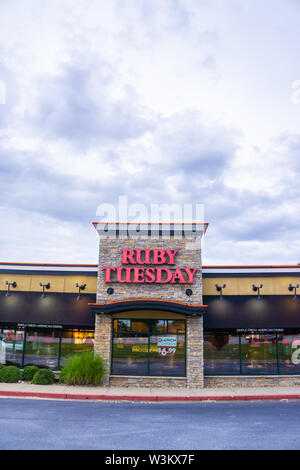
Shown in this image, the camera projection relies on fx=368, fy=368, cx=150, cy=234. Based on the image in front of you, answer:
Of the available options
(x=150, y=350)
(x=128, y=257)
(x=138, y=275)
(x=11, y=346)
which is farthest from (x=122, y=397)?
(x=11, y=346)

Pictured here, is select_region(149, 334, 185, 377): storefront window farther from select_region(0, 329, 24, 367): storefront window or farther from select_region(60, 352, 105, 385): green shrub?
select_region(0, 329, 24, 367): storefront window

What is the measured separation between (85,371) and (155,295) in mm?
4507

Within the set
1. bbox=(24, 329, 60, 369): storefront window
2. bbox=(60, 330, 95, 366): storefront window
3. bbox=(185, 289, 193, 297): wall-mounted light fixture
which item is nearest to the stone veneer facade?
bbox=(185, 289, 193, 297): wall-mounted light fixture

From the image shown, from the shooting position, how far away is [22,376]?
17.1 metres

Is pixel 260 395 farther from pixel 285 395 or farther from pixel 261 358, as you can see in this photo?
pixel 261 358

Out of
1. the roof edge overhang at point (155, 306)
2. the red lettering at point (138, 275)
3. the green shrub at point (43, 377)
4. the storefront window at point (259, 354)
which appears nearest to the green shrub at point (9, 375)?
the green shrub at point (43, 377)

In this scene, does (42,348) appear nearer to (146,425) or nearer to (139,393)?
(139,393)

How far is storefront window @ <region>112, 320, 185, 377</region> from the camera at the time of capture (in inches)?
659

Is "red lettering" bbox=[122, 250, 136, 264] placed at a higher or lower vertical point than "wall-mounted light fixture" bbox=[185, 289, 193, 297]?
higher

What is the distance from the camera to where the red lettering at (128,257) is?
1738 cm

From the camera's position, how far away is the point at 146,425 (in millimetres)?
9805

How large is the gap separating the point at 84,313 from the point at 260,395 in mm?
8579

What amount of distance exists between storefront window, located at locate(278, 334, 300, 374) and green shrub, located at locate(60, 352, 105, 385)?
856 centimetres
